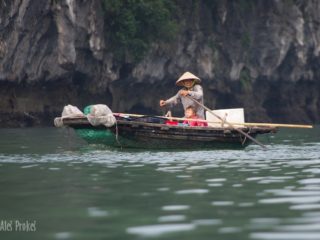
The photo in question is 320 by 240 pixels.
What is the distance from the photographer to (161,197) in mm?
7977

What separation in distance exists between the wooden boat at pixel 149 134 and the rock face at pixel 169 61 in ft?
39.7

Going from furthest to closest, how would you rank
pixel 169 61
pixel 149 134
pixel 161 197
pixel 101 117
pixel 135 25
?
pixel 169 61 → pixel 135 25 → pixel 149 134 → pixel 101 117 → pixel 161 197

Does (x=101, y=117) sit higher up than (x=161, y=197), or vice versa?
(x=101, y=117)

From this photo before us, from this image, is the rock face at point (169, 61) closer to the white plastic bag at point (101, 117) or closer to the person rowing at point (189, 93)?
the person rowing at point (189, 93)

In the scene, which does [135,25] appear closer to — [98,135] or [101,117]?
[98,135]

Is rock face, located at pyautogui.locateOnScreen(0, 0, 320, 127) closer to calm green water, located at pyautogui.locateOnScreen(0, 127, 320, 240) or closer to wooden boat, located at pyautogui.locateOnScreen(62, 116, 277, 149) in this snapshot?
wooden boat, located at pyautogui.locateOnScreen(62, 116, 277, 149)

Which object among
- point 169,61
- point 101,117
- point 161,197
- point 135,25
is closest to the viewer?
point 161,197

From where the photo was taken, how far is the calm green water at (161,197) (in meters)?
6.14

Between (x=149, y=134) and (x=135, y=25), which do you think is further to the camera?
(x=135, y=25)

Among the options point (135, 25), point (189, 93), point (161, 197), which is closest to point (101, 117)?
point (189, 93)

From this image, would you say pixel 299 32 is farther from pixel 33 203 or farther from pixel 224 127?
pixel 33 203

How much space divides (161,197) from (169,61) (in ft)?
93.5

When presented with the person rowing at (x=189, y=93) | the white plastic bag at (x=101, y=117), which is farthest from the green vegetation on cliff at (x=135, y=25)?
the white plastic bag at (x=101, y=117)

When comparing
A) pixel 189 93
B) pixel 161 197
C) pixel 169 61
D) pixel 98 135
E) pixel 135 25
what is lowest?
pixel 161 197
